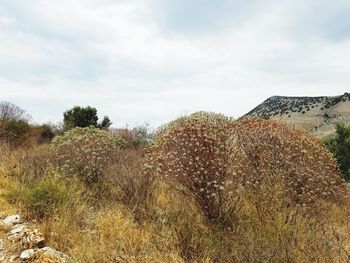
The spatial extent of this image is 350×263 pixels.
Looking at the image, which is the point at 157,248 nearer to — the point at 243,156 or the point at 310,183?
the point at 243,156

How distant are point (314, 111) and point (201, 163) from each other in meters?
46.0

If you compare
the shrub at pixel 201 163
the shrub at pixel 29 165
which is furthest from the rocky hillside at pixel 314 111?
the shrub at pixel 201 163

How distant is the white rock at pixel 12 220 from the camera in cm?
617

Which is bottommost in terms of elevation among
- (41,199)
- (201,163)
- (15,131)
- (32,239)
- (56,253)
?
(56,253)

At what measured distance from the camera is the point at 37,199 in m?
6.88

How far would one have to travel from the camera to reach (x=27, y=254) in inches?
202

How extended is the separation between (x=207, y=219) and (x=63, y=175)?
3.50 metres

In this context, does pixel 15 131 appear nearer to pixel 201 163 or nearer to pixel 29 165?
pixel 29 165

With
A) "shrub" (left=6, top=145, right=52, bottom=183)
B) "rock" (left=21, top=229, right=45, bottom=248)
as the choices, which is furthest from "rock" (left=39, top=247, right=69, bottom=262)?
"shrub" (left=6, top=145, right=52, bottom=183)

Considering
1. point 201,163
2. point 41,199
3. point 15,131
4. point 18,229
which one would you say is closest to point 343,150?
point 201,163

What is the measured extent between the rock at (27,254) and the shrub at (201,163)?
8.85 feet

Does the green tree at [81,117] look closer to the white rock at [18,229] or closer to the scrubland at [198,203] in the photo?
the scrubland at [198,203]

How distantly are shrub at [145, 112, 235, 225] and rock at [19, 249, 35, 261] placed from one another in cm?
270

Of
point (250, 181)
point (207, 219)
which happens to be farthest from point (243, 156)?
point (207, 219)
